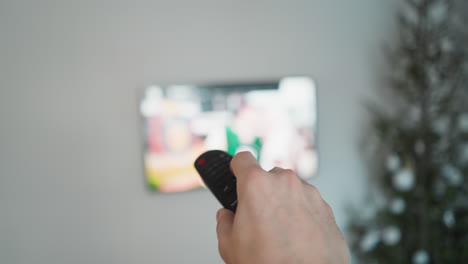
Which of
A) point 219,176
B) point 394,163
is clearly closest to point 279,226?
point 219,176

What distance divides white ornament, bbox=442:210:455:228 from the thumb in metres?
1.77

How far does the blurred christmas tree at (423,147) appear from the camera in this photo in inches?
61.4

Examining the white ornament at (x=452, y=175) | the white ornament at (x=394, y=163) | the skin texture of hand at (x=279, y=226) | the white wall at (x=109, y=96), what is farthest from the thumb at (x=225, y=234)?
the white ornament at (x=452, y=175)

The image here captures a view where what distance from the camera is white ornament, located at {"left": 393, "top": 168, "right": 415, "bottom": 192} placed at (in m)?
1.56

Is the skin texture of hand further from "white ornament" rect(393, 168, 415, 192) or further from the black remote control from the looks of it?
"white ornament" rect(393, 168, 415, 192)

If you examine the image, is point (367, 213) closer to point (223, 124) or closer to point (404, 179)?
Result: point (404, 179)

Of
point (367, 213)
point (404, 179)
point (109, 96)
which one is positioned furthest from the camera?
point (367, 213)

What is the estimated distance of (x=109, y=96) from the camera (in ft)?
4.35

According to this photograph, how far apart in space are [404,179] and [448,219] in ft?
1.24

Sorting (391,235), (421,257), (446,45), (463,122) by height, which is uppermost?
(446,45)

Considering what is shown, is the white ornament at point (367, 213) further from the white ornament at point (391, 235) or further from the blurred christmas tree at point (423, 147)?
the white ornament at point (391, 235)

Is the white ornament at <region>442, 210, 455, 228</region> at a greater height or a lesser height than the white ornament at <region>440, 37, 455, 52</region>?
lesser

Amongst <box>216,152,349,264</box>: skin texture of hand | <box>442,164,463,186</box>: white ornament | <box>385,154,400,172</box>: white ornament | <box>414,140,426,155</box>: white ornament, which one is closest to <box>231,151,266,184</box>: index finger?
<box>216,152,349,264</box>: skin texture of hand

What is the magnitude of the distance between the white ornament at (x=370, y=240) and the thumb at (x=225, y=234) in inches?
60.7
